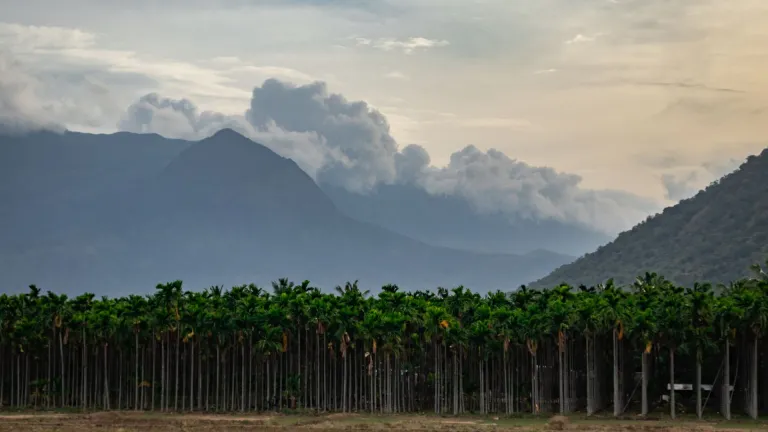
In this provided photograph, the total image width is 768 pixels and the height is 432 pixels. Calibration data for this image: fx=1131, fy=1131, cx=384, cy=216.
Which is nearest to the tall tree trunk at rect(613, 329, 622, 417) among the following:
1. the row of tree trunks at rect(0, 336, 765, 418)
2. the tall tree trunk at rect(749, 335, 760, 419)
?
the row of tree trunks at rect(0, 336, 765, 418)

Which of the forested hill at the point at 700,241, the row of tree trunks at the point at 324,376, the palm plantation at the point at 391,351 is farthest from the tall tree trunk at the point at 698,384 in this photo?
the forested hill at the point at 700,241

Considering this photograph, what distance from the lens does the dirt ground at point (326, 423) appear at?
6744cm

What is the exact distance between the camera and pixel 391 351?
8119 centimetres

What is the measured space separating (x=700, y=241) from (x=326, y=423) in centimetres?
10489

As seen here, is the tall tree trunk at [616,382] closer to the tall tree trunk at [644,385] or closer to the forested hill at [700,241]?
the tall tree trunk at [644,385]

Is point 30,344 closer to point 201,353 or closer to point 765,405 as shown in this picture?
point 201,353

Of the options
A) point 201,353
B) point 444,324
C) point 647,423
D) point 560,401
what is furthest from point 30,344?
point 647,423

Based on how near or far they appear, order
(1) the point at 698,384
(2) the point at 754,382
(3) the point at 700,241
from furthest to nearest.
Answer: (3) the point at 700,241, (1) the point at 698,384, (2) the point at 754,382

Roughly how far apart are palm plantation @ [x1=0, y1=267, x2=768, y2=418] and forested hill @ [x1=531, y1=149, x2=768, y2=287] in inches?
2659

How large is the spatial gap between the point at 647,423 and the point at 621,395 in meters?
5.77

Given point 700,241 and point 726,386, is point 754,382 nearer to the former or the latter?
point 726,386

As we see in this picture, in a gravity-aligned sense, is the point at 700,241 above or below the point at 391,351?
above

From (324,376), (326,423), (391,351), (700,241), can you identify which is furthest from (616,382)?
(700,241)

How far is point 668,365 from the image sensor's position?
8300 centimetres
